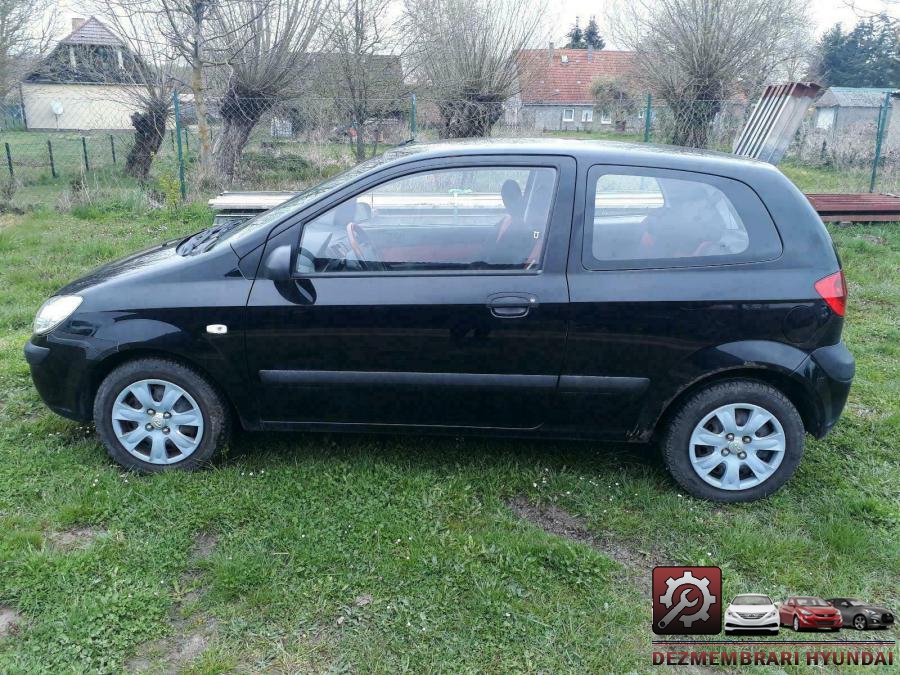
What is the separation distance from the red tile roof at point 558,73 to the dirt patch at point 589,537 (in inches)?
514

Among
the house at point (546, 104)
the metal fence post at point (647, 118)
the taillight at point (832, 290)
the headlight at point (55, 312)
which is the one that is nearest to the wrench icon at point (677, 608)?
the taillight at point (832, 290)

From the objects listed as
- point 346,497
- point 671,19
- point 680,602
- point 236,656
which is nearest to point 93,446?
point 346,497

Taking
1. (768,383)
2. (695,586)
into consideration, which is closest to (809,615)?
(695,586)

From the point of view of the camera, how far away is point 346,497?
3514mm

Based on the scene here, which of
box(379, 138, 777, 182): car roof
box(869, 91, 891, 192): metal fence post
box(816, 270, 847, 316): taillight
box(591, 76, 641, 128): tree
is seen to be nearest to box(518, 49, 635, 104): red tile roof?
box(591, 76, 641, 128): tree

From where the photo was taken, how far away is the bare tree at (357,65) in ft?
41.4

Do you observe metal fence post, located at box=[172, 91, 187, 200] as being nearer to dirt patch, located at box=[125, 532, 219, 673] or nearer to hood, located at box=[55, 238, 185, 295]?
hood, located at box=[55, 238, 185, 295]

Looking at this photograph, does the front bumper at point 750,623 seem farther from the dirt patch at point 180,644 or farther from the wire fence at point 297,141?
the wire fence at point 297,141

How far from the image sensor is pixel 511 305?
3367 mm

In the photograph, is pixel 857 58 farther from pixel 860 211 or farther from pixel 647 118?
pixel 860 211

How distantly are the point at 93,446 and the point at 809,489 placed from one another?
3899 mm

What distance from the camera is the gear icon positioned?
9.24 ft

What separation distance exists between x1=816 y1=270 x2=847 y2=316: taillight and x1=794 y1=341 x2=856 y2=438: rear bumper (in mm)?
213

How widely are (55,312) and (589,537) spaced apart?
9.67ft
